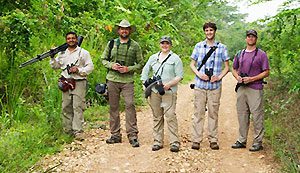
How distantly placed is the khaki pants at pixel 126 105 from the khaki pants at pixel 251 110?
1802 mm

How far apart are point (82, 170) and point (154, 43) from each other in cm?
738

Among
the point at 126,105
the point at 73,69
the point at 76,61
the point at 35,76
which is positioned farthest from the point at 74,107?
the point at 35,76

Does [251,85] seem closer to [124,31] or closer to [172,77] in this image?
[172,77]

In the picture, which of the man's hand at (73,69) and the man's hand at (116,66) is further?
the man's hand at (73,69)

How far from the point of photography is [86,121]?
9.59 meters

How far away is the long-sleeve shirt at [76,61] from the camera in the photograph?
25.6ft

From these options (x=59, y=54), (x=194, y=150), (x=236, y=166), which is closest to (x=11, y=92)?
(x=59, y=54)

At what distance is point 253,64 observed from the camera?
286 inches

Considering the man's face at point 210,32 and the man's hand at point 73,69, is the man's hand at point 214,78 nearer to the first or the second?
the man's face at point 210,32

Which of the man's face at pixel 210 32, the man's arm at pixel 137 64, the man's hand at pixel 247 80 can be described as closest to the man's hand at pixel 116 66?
the man's arm at pixel 137 64

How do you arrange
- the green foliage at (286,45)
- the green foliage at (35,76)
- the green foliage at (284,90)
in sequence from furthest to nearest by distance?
1. the green foliage at (286,45)
2. the green foliage at (35,76)
3. the green foliage at (284,90)

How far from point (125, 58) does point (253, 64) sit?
208 centimetres

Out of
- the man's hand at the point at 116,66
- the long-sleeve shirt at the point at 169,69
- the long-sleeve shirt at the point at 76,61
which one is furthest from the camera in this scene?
the long-sleeve shirt at the point at 76,61

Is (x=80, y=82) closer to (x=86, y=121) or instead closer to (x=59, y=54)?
(x=59, y=54)
